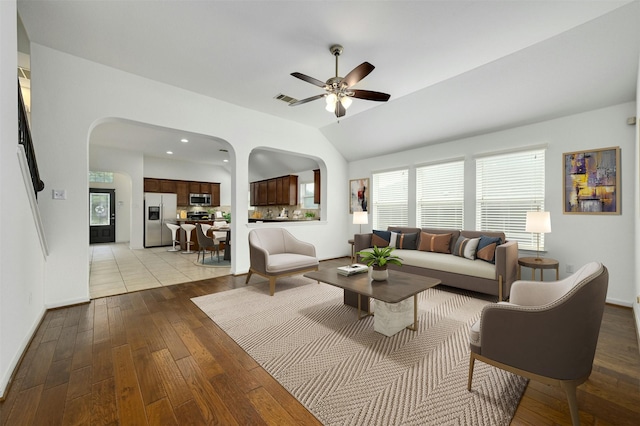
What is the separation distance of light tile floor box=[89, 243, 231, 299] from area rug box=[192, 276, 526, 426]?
1.42 meters

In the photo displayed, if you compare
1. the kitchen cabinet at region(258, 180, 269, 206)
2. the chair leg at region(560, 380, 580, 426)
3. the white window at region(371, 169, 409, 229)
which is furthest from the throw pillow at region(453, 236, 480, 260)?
the kitchen cabinet at region(258, 180, 269, 206)

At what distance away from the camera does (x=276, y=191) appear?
30.0ft

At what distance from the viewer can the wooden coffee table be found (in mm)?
2521

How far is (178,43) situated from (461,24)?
10.2 ft

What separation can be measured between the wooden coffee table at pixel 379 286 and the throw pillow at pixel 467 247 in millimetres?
1402

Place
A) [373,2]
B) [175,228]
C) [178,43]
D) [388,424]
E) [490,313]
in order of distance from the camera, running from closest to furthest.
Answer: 1. [388,424]
2. [490,313]
3. [373,2]
4. [178,43]
5. [175,228]

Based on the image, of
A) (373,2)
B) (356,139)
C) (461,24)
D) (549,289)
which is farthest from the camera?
(356,139)

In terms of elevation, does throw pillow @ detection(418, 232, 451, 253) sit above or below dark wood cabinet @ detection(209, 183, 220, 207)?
below

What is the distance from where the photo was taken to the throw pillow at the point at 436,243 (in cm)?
454

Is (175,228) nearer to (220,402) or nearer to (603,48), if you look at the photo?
(220,402)

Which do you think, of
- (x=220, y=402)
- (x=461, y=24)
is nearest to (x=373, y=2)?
(x=461, y=24)

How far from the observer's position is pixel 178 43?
3.10 metres

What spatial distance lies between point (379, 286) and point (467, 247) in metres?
2.11

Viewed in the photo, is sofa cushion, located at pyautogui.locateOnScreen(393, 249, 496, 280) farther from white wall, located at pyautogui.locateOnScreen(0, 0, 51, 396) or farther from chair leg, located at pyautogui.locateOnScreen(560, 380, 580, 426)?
white wall, located at pyautogui.locateOnScreen(0, 0, 51, 396)
